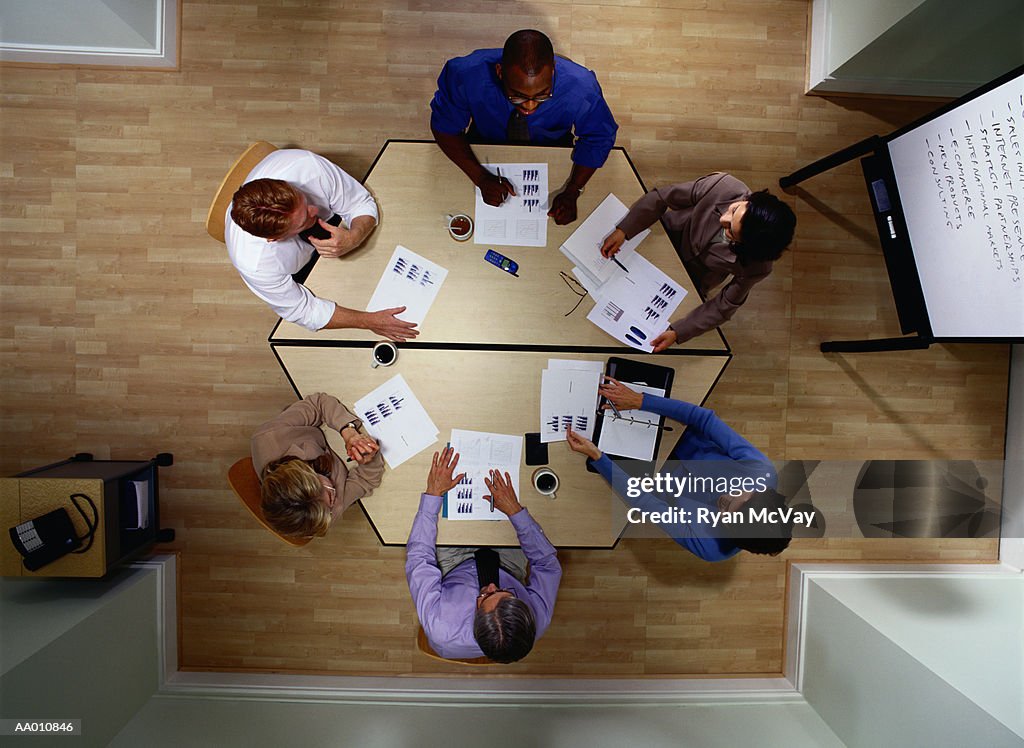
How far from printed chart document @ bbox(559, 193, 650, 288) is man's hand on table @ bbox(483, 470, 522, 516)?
876 mm

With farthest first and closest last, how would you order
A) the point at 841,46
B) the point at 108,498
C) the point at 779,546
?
the point at 841,46
the point at 108,498
the point at 779,546

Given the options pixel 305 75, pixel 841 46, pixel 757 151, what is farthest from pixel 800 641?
pixel 305 75

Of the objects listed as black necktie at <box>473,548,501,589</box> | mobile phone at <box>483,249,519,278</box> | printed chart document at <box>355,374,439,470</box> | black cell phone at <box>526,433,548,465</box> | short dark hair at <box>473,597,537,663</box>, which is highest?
mobile phone at <box>483,249,519,278</box>

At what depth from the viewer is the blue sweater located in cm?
233

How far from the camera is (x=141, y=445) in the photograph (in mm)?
3082

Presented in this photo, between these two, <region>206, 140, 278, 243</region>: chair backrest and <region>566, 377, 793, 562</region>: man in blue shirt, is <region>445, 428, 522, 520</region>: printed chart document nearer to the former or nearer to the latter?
<region>566, 377, 793, 562</region>: man in blue shirt

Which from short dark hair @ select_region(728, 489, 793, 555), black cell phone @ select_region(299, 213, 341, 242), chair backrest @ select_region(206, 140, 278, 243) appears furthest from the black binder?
chair backrest @ select_region(206, 140, 278, 243)

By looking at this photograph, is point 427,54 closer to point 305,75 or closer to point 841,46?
point 305,75

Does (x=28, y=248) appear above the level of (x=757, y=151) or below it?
below

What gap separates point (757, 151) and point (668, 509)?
6.50ft

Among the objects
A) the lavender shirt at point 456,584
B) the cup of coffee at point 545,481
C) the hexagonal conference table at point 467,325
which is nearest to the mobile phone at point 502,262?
the hexagonal conference table at point 467,325

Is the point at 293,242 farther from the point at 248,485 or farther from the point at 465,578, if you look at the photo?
the point at 465,578

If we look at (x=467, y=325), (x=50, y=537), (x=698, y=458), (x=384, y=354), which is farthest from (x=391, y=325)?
(x=50, y=537)

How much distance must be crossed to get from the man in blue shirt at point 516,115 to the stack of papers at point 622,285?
0.47 feet
